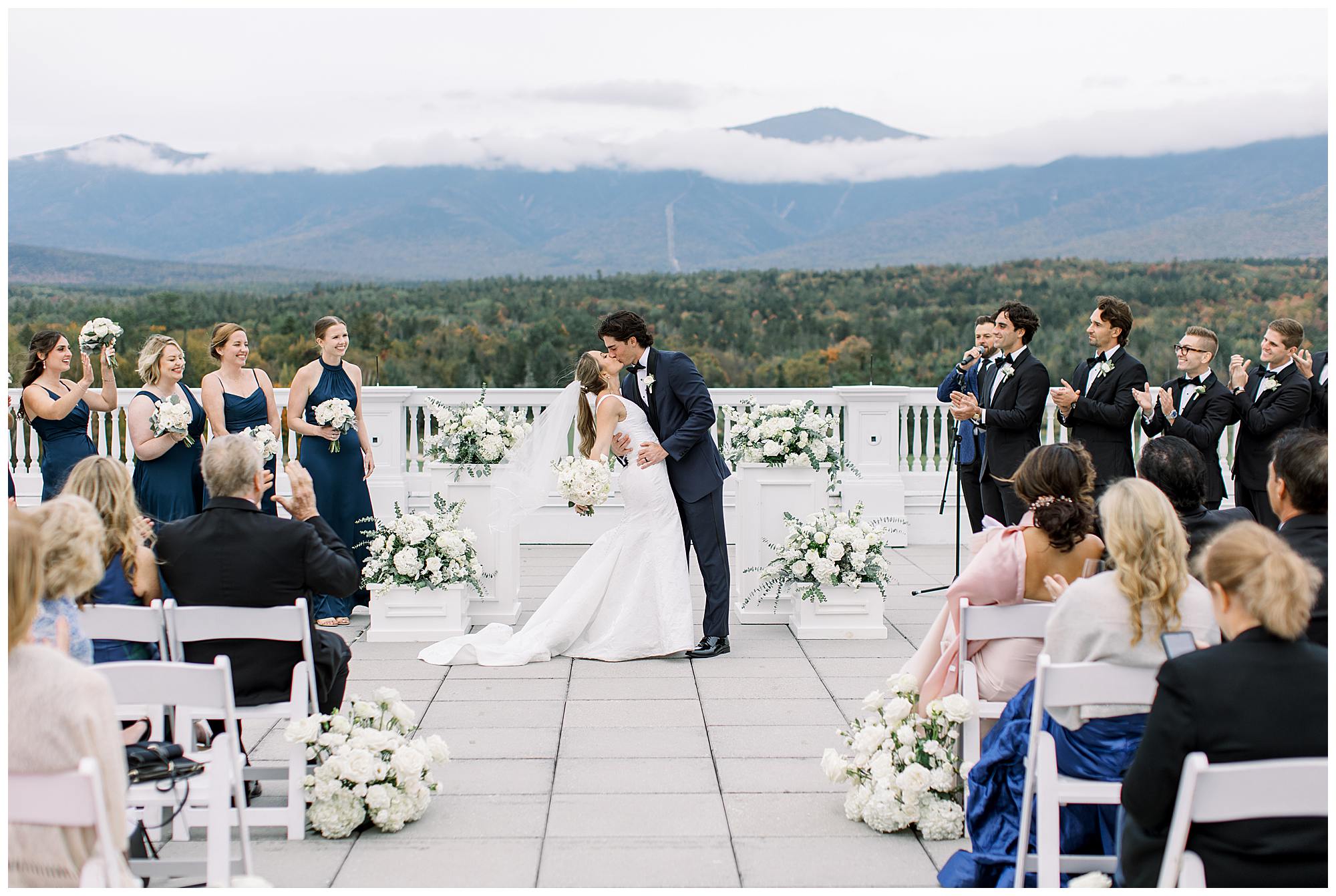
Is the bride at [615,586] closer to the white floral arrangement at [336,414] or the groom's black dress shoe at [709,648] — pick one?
the groom's black dress shoe at [709,648]

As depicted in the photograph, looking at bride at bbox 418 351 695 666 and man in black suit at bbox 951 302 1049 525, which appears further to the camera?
man in black suit at bbox 951 302 1049 525

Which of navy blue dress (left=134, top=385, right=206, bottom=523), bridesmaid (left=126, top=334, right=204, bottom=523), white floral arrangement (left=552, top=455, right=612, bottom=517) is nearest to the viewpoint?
white floral arrangement (left=552, top=455, right=612, bottom=517)

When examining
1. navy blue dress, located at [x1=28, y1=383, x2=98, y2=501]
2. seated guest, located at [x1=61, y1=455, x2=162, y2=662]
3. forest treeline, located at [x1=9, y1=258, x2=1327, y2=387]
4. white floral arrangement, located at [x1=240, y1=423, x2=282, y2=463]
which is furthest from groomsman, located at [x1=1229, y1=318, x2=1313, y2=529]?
forest treeline, located at [x1=9, y1=258, x2=1327, y2=387]

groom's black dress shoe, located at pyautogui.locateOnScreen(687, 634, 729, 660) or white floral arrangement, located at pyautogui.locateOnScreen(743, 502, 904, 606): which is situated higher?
white floral arrangement, located at pyautogui.locateOnScreen(743, 502, 904, 606)

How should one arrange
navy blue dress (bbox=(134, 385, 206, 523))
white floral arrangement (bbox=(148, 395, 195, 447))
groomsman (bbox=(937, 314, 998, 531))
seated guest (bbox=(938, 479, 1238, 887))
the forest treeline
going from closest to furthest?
seated guest (bbox=(938, 479, 1238, 887))
white floral arrangement (bbox=(148, 395, 195, 447))
navy blue dress (bbox=(134, 385, 206, 523))
groomsman (bbox=(937, 314, 998, 531))
the forest treeline

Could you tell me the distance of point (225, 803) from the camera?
2.94 metres

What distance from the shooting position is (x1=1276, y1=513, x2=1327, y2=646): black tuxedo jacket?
3.08 meters

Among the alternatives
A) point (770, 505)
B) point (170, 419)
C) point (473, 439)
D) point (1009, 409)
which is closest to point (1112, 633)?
point (1009, 409)

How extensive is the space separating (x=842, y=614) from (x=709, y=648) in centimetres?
86

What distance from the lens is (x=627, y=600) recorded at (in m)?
6.17

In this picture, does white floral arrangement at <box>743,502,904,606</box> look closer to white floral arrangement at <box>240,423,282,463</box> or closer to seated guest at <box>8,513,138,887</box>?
white floral arrangement at <box>240,423,282,463</box>

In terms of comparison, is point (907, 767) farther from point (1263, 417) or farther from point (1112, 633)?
point (1263, 417)

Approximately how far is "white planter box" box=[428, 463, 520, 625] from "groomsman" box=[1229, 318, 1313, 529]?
4.17 metres

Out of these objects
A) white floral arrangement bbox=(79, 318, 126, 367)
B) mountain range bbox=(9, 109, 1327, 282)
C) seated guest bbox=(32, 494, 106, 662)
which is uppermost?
mountain range bbox=(9, 109, 1327, 282)
